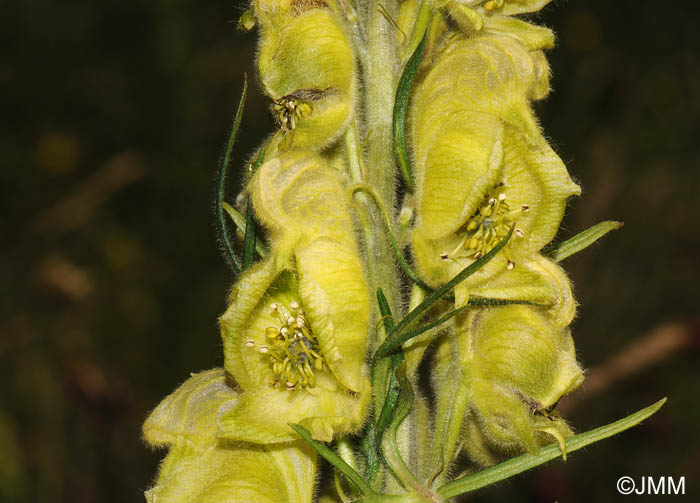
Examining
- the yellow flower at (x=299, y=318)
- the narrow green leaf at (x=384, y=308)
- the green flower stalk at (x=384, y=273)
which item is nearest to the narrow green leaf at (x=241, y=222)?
the green flower stalk at (x=384, y=273)

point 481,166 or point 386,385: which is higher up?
point 481,166

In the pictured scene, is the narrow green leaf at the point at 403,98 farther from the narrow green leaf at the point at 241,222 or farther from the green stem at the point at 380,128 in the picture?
the narrow green leaf at the point at 241,222

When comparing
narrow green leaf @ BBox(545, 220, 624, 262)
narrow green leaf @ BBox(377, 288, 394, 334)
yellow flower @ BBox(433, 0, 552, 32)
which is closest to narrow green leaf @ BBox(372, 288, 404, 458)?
narrow green leaf @ BBox(377, 288, 394, 334)

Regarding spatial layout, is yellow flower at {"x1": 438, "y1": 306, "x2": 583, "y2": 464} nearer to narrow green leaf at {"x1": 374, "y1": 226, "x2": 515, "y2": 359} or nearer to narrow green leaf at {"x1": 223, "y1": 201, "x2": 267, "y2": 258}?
narrow green leaf at {"x1": 374, "y1": 226, "x2": 515, "y2": 359}

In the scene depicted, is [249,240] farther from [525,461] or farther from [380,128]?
[525,461]

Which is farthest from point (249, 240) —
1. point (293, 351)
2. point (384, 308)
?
point (384, 308)

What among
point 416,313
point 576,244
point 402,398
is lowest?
point 402,398
